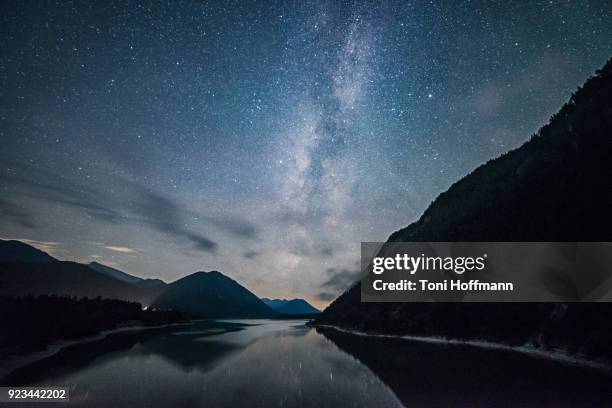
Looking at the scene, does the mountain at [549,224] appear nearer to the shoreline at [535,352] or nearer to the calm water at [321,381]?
the shoreline at [535,352]

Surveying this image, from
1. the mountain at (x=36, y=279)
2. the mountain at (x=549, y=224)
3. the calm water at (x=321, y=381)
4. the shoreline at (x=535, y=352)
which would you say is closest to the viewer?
the calm water at (x=321, y=381)

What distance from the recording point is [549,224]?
50094mm

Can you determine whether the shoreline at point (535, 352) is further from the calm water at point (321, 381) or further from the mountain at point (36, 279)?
the mountain at point (36, 279)

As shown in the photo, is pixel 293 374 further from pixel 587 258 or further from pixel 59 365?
pixel 587 258

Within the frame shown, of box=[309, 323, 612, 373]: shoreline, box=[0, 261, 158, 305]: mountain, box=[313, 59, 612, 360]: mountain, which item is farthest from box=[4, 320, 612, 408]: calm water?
box=[0, 261, 158, 305]: mountain

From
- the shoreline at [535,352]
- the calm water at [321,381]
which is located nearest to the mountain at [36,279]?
the calm water at [321,381]

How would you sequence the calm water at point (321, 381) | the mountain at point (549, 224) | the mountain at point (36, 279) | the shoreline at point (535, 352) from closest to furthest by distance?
the calm water at point (321, 381)
the shoreline at point (535, 352)
the mountain at point (549, 224)
the mountain at point (36, 279)

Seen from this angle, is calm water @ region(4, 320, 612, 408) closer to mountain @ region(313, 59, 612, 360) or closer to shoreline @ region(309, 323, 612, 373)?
shoreline @ region(309, 323, 612, 373)

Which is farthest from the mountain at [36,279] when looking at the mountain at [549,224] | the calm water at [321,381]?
the mountain at [549,224]

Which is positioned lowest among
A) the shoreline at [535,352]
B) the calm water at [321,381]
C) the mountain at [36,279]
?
the calm water at [321,381]

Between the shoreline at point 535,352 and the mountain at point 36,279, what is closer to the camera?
the shoreline at point 535,352

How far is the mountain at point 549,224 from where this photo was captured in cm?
3712

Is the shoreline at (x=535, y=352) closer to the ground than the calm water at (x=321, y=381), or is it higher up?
higher up

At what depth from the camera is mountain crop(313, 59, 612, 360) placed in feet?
122
